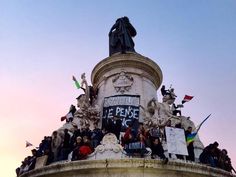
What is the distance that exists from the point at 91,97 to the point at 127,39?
16.6 ft

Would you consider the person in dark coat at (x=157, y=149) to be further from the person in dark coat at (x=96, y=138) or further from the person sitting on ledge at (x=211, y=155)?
the person in dark coat at (x=96, y=138)

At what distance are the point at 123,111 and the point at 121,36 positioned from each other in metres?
6.83

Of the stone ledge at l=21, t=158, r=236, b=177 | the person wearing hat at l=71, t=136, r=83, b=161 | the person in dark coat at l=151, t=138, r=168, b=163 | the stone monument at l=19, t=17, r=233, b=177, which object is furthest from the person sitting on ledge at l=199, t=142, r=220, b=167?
the person wearing hat at l=71, t=136, r=83, b=161

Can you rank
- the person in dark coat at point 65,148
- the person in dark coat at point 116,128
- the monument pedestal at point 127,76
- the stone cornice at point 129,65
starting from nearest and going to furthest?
1. the person in dark coat at point 65,148
2. the person in dark coat at point 116,128
3. the monument pedestal at point 127,76
4. the stone cornice at point 129,65

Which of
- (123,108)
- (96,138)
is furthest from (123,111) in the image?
(96,138)

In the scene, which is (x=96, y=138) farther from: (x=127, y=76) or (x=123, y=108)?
(x=127, y=76)

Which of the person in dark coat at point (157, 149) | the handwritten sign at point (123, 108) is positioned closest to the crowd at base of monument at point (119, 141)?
the person in dark coat at point (157, 149)

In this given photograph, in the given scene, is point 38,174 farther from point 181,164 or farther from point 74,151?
point 181,164

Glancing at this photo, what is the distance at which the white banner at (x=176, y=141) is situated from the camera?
1452cm

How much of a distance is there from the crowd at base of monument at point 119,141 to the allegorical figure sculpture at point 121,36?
750 centimetres

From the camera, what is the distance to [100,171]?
13.2 meters

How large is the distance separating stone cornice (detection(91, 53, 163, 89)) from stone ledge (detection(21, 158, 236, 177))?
27.4 ft

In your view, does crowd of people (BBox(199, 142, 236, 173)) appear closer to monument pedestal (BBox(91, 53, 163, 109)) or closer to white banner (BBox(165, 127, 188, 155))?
white banner (BBox(165, 127, 188, 155))

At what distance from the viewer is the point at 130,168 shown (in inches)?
514
